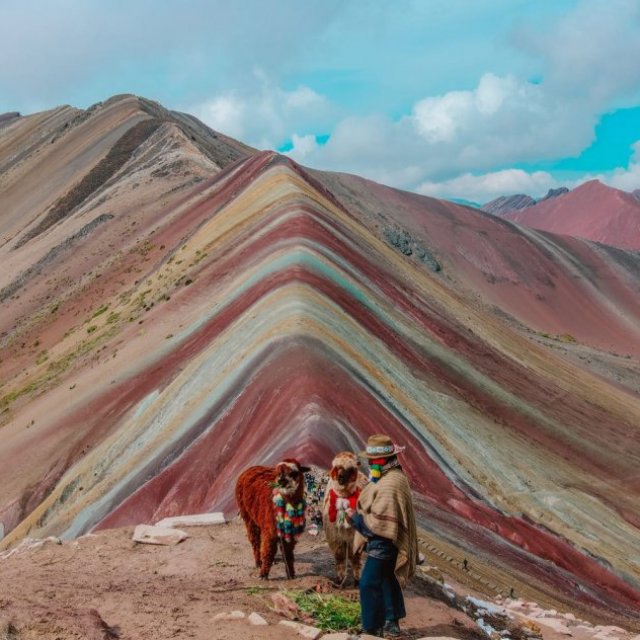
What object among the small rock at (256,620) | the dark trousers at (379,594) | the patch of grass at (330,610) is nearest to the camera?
the small rock at (256,620)

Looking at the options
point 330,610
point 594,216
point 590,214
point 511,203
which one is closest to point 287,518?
point 330,610

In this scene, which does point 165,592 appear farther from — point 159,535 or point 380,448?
point 380,448

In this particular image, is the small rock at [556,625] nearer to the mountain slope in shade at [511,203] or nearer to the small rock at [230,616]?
Result: the small rock at [230,616]

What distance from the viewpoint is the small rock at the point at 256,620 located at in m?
8.30

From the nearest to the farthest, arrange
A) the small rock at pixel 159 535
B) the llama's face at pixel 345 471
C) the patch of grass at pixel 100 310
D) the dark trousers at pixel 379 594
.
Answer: the dark trousers at pixel 379 594 < the llama's face at pixel 345 471 < the small rock at pixel 159 535 < the patch of grass at pixel 100 310

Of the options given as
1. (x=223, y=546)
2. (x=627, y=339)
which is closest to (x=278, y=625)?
(x=223, y=546)

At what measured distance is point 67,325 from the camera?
1702 inches

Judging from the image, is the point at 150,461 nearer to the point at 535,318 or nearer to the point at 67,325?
the point at 67,325

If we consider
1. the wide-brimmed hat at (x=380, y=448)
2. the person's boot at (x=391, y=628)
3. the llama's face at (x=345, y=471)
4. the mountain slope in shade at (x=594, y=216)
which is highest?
the mountain slope in shade at (x=594, y=216)

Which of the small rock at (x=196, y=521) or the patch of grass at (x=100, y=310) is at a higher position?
the patch of grass at (x=100, y=310)

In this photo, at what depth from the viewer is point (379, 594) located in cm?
845

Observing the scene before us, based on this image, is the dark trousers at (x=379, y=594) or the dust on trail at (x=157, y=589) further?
the dark trousers at (x=379, y=594)

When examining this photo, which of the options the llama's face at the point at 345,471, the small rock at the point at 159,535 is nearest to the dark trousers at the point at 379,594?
the llama's face at the point at 345,471

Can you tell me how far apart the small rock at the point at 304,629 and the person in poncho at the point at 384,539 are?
57 cm
